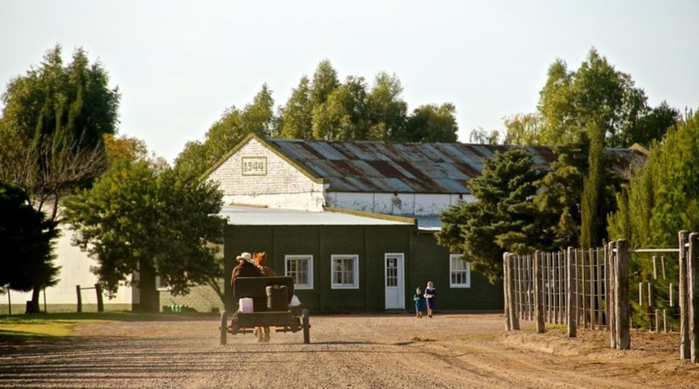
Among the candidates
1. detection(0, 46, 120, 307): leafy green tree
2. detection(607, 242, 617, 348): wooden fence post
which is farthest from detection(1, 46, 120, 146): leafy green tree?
detection(607, 242, 617, 348): wooden fence post

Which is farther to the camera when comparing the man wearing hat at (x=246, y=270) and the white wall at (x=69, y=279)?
the white wall at (x=69, y=279)

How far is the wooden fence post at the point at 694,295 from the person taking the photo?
18513 millimetres

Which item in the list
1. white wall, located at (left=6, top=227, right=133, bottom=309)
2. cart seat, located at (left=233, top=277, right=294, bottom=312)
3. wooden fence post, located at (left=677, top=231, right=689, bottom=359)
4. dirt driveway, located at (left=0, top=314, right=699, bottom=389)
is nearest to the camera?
dirt driveway, located at (left=0, top=314, right=699, bottom=389)

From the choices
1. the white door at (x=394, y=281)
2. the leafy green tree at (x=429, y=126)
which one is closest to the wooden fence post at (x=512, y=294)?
the white door at (x=394, y=281)

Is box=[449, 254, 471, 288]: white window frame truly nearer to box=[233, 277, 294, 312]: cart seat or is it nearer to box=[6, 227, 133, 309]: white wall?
box=[6, 227, 133, 309]: white wall

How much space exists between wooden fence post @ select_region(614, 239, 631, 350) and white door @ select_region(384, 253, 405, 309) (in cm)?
2780

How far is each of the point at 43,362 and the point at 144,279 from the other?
23.2m

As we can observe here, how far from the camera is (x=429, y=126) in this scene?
91500 mm

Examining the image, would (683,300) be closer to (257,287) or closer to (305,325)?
(305,325)

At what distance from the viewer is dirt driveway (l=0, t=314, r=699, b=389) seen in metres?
16.9

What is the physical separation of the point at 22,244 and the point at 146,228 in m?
4.74

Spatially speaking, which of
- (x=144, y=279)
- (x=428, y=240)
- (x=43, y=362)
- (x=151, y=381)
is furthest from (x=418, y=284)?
(x=151, y=381)

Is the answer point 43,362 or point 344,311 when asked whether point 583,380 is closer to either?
point 43,362

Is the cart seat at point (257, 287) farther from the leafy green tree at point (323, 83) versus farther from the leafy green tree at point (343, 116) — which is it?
the leafy green tree at point (323, 83)
